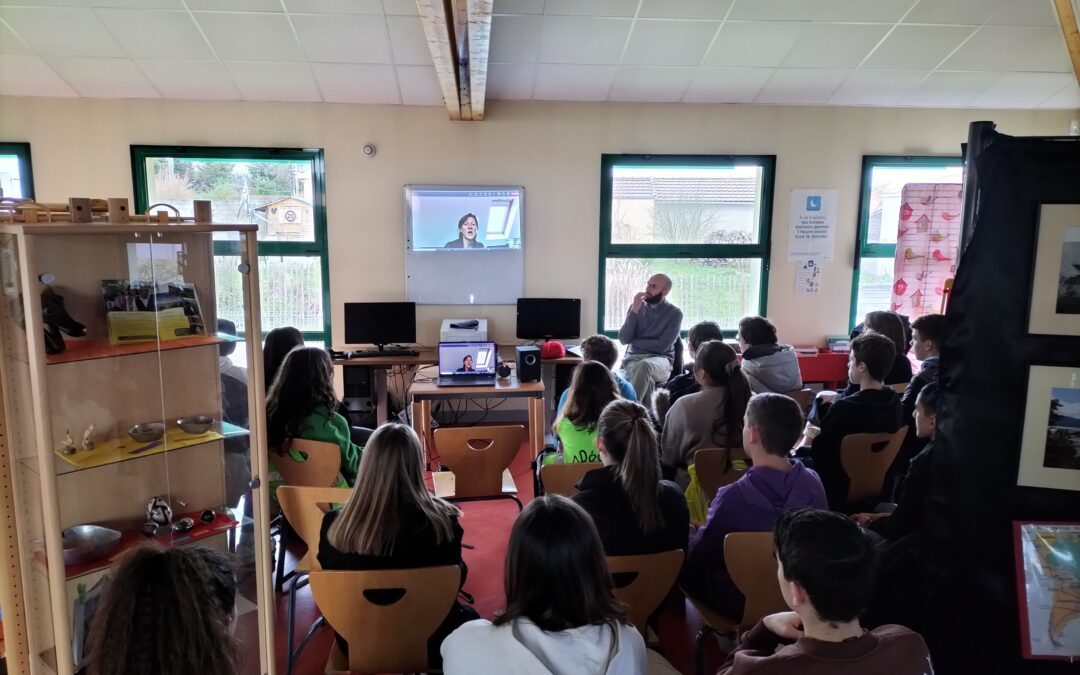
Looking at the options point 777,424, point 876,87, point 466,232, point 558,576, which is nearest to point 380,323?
point 466,232

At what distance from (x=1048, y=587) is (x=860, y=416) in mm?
1352

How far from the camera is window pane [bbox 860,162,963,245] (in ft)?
18.1

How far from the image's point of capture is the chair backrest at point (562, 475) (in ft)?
8.32

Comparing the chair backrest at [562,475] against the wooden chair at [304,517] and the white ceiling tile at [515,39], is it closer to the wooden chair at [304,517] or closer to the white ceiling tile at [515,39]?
the wooden chair at [304,517]

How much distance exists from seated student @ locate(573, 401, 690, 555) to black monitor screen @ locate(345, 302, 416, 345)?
3306 millimetres

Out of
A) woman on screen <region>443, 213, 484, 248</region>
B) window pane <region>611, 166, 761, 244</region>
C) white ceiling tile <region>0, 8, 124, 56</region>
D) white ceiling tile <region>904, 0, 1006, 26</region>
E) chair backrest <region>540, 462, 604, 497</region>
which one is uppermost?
white ceiling tile <region>904, 0, 1006, 26</region>

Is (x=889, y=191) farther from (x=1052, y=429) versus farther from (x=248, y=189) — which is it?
(x=248, y=189)

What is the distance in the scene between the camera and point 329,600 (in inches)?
69.1

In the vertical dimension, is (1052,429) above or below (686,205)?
below

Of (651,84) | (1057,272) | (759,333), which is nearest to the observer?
(1057,272)

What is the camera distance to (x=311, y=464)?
8.93ft

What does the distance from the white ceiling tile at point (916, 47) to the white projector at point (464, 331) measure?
337 centimetres

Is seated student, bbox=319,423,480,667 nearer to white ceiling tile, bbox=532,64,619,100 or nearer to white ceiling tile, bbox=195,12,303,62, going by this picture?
white ceiling tile, bbox=195,12,303,62

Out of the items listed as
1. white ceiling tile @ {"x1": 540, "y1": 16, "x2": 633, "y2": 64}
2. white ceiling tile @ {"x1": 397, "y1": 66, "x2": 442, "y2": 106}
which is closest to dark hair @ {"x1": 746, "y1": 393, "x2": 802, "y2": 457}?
white ceiling tile @ {"x1": 540, "y1": 16, "x2": 633, "y2": 64}
